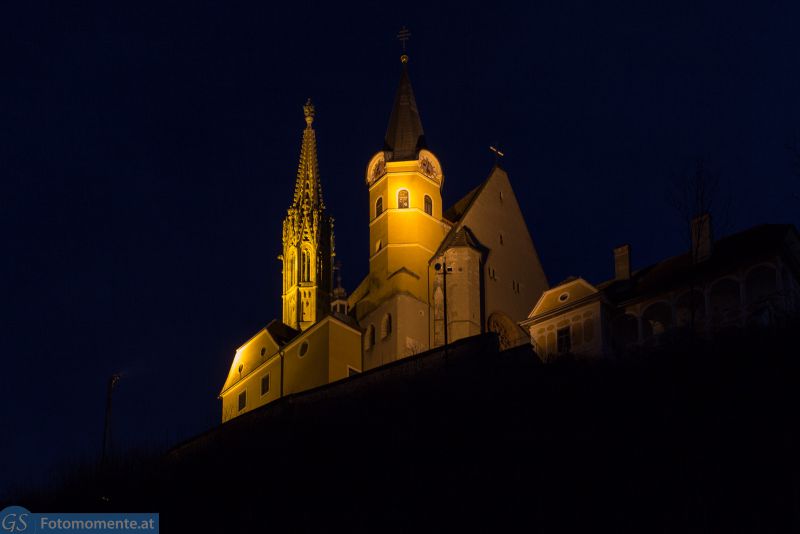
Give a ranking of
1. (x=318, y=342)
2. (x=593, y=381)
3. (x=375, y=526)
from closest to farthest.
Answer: (x=375, y=526) < (x=593, y=381) < (x=318, y=342)

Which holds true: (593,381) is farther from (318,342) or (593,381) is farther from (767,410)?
(318,342)

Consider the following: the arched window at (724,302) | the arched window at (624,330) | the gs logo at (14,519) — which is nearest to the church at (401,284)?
the arched window at (624,330)

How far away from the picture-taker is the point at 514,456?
137 ft

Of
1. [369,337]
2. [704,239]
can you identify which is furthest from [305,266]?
[704,239]

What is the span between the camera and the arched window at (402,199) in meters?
68.8

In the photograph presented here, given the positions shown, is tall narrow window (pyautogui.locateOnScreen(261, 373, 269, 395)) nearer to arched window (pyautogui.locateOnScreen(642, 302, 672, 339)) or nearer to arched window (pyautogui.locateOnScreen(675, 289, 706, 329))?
arched window (pyautogui.locateOnScreen(642, 302, 672, 339))

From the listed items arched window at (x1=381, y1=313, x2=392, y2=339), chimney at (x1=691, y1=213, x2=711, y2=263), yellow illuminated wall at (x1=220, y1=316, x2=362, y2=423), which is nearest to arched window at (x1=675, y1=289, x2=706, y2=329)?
chimney at (x1=691, y1=213, x2=711, y2=263)

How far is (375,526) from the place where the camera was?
3862 cm

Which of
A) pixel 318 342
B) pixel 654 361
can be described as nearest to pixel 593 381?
pixel 654 361


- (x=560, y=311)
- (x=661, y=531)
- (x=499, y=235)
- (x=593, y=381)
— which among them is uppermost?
(x=499, y=235)

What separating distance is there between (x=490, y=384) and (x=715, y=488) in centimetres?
1446

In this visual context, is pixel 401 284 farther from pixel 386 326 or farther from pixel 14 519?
pixel 14 519

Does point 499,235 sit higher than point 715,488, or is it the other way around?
point 499,235

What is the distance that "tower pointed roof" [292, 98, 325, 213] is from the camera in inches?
3110
